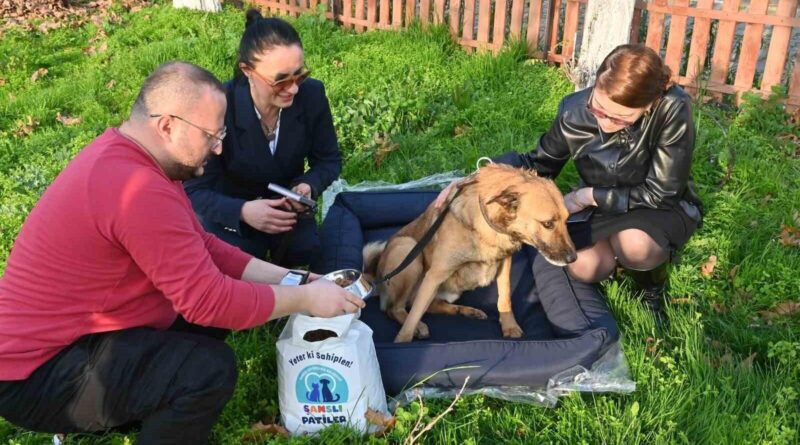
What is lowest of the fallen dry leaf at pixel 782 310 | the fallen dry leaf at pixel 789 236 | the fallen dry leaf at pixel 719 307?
the fallen dry leaf at pixel 719 307

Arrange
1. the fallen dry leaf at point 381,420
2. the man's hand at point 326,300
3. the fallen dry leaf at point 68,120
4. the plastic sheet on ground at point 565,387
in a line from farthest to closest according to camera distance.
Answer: the fallen dry leaf at point 68,120 < the plastic sheet on ground at point 565,387 < the fallen dry leaf at point 381,420 < the man's hand at point 326,300

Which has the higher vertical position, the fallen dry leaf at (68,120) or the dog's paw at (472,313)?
the fallen dry leaf at (68,120)

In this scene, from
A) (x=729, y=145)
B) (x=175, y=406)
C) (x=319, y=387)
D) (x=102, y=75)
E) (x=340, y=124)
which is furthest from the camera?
(x=102, y=75)

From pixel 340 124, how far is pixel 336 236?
7.50ft

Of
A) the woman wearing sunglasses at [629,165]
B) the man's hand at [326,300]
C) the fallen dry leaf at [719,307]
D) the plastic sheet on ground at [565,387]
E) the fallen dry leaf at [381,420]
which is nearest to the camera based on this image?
the man's hand at [326,300]

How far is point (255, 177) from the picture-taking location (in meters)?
4.38

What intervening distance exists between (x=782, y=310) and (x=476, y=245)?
1957 millimetres

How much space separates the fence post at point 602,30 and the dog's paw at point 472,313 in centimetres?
298

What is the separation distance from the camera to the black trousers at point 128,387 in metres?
2.62

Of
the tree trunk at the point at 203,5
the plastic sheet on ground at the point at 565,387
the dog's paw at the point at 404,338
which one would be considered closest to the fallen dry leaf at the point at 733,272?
the plastic sheet on ground at the point at 565,387

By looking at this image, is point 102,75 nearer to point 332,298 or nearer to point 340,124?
point 340,124

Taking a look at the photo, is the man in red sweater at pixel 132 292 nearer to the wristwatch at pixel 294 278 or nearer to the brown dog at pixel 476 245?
the wristwatch at pixel 294 278

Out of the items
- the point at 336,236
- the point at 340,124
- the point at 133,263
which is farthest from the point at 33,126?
the point at 133,263

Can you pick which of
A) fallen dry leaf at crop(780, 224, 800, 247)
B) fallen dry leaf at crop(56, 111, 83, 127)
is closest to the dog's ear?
fallen dry leaf at crop(780, 224, 800, 247)
